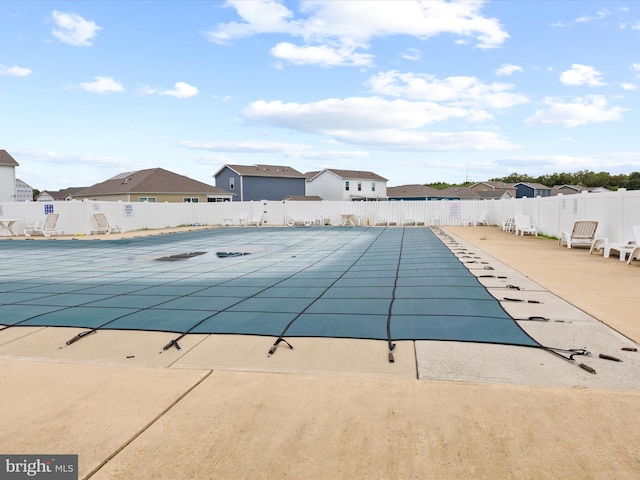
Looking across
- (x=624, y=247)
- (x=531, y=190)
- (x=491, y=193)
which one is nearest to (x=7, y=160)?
(x=624, y=247)

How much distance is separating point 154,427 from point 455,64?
795 inches

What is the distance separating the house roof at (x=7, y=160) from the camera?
32644mm

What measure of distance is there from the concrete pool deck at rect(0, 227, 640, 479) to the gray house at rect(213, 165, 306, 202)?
135 ft

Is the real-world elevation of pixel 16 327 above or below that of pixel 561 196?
below

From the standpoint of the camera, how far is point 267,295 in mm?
6605

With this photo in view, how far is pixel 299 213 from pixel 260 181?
19367mm

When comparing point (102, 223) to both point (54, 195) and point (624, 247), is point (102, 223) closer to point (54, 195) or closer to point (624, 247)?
point (624, 247)

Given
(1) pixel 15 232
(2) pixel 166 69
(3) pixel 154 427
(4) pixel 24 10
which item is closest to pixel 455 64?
(2) pixel 166 69

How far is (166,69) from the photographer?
20766 mm

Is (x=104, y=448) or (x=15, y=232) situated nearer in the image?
(x=104, y=448)

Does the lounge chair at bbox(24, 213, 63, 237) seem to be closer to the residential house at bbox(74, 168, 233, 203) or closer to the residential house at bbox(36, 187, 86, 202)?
the residential house at bbox(74, 168, 233, 203)

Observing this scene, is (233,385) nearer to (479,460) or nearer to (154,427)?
(154,427)

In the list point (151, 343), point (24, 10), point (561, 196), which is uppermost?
point (24, 10)

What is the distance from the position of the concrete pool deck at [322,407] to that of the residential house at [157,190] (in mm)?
32145
